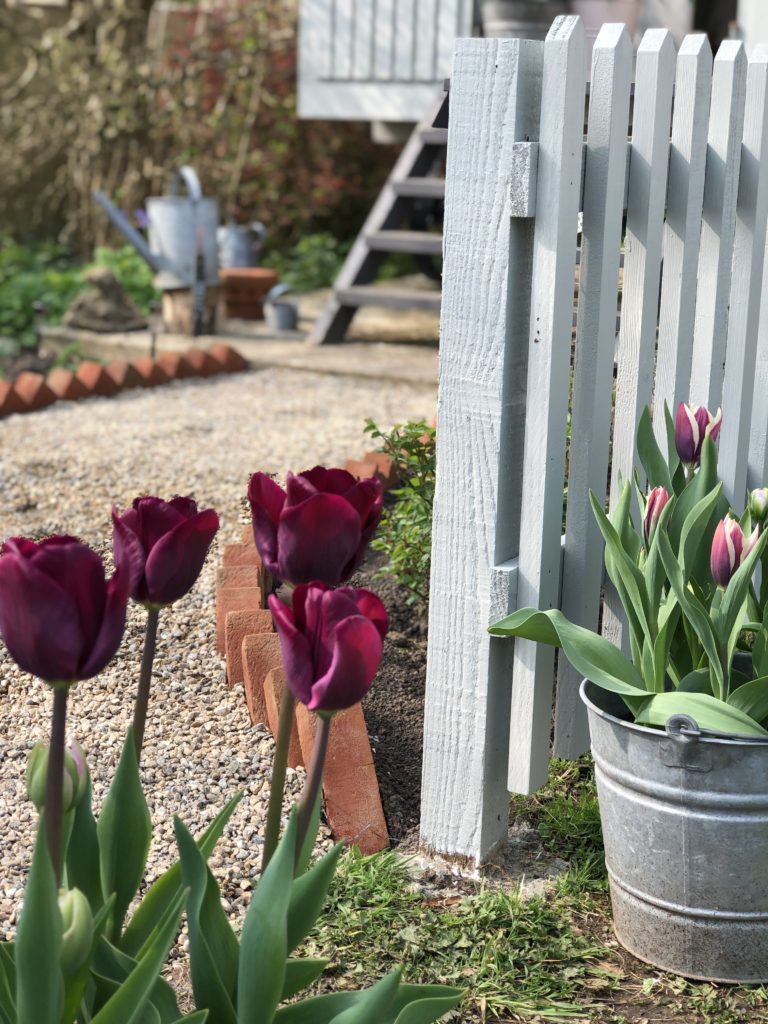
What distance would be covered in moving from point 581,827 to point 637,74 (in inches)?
53.7

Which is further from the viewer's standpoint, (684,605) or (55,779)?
(684,605)

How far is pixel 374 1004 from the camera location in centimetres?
132

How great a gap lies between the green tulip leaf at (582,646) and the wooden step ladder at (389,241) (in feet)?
14.3

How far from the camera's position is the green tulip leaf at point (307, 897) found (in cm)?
137

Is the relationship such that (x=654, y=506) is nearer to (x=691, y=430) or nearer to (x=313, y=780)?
(x=691, y=430)

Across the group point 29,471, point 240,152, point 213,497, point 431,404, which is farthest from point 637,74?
point 240,152

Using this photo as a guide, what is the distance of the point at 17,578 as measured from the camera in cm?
109

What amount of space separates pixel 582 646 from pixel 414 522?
3.55 ft

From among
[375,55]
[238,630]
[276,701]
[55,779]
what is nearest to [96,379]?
[375,55]

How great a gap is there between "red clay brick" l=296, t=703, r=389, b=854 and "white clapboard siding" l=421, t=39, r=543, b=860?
99 millimetres

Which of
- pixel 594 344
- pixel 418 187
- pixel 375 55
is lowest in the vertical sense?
pixel 594 344

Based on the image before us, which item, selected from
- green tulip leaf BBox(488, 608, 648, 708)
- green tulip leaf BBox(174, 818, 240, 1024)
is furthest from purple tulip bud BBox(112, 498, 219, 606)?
green tulip leaf BBox(488, 608, 648, 708)

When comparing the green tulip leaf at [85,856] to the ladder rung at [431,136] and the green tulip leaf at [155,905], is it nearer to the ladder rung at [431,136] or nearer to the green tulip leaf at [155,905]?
the green tulip leaf at [155,905]

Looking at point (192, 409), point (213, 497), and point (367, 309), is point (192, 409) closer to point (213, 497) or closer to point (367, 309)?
point (213, 497)
